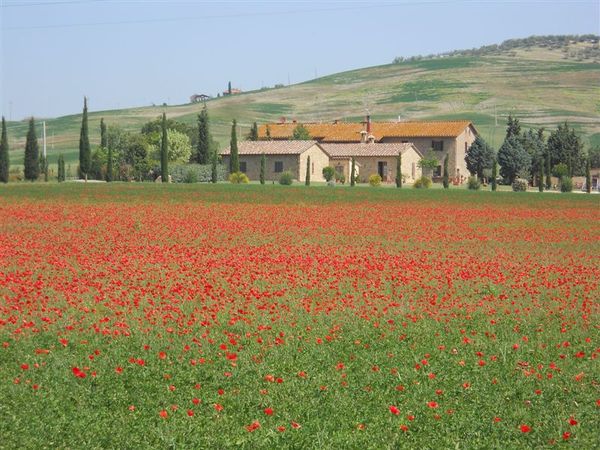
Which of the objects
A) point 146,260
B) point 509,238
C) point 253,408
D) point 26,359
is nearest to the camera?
point 253,408

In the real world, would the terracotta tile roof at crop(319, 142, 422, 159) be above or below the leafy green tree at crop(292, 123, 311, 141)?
below

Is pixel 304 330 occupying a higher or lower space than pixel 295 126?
lower

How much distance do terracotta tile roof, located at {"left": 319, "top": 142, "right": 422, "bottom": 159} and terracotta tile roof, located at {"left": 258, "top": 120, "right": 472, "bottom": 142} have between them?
7250 millimetres

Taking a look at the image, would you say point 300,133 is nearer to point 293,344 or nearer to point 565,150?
point 565,150

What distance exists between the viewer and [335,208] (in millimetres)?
48406

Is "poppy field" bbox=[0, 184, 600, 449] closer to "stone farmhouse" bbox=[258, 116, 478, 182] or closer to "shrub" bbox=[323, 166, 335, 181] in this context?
"shrub" bbox=[323, 166, 335, 181]

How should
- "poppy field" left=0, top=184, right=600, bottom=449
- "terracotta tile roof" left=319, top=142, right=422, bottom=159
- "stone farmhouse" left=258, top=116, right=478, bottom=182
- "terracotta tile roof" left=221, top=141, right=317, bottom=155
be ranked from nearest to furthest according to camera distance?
"poppy field" left=0, top=184, right=600, bottom=449 → "terracotta tile roof" left=221, top=141, right=317, bottom=155 → "terracotta tile roof" left=319, top=142, right=422, bottom=159 → "stone farmhouse" left=258, top=116, right=478, bottom=182

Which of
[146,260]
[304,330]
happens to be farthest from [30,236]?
[304,330]

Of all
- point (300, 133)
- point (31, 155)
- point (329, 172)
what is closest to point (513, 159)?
point (329, 172)

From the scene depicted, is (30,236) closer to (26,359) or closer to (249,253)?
(249,253)

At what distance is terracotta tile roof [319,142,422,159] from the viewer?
100750 millimetres

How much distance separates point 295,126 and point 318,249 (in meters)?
96.6

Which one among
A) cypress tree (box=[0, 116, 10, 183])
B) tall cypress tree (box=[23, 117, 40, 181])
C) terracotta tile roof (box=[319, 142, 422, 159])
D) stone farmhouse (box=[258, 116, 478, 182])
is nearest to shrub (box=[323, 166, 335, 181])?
terracotta tile roof (box=[319, 142, 422, 159])

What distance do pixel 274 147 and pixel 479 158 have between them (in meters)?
25.8
